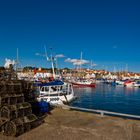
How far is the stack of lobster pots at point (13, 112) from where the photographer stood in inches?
377

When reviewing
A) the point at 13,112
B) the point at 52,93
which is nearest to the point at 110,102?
the point at 52,93

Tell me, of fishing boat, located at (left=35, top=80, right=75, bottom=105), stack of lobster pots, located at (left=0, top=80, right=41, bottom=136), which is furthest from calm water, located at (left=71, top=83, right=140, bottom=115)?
stack of lobster pots, located at (left=0, top=80, right=41, bottom=136)

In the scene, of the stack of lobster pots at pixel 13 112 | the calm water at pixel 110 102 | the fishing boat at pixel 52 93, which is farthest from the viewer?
the calm water at pixel 110 102

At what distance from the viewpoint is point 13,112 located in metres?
9.97

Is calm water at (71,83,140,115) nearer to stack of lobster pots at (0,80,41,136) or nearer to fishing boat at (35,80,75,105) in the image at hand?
fishing boat at (35,80,75,105)

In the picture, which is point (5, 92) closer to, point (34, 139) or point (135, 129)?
point (34, 139)

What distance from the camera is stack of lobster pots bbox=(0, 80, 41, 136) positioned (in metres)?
Result: 9.59

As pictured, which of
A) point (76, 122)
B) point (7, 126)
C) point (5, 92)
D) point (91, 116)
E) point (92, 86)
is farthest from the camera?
point (92, 86)

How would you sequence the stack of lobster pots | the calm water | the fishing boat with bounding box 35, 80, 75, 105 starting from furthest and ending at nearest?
the calm water → the fishing boat with bounding box 35, 80, 75, 105 → the stack of lobster pots

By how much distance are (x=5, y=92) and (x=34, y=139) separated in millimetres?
3060

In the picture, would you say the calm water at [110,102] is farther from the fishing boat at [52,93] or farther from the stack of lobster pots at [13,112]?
the stack of lobster pots at [13,112]

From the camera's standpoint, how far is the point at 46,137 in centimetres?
936

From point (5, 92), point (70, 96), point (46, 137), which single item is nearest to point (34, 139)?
point (46, 137)

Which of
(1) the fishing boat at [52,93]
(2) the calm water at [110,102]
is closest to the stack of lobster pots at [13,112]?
(1) the fishing boat at [52,93]
